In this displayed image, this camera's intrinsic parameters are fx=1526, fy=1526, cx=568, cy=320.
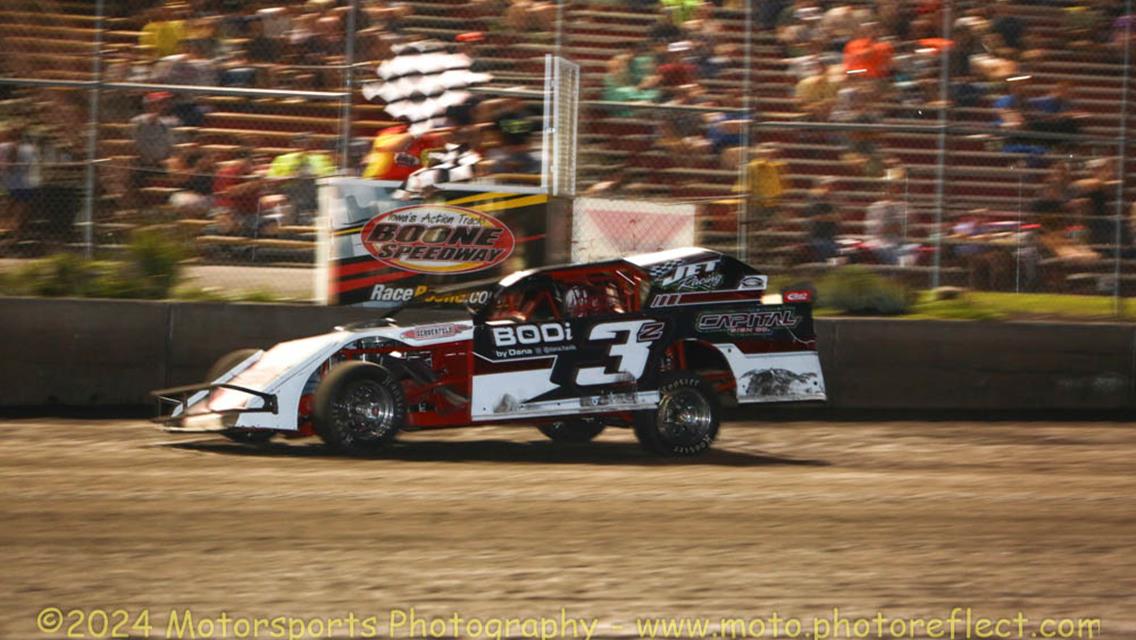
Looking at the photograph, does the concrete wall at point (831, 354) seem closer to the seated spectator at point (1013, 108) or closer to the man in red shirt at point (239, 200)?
the man in red shirt at point (239, 200)

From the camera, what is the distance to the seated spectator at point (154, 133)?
13.5 meters

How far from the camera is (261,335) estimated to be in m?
12.7

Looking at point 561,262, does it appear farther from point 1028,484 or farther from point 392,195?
point 1028,484

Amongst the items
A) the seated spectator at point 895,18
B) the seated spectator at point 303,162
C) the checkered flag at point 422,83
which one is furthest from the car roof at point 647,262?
the seated spectator at point 895,18

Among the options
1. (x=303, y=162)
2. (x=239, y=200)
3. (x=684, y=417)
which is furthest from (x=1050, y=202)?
(x=239, y=200)

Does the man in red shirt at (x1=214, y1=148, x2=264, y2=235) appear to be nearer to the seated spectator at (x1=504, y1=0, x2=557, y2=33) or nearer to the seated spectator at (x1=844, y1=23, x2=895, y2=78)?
the seated spectator at (x1=504, y1=0, x2=557, y2=33)

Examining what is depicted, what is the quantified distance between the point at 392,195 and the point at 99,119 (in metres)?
2.62

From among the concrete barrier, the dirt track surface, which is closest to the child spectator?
the dirt track surface

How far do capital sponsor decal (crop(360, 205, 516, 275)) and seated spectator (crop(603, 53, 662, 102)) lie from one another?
235 centimetres

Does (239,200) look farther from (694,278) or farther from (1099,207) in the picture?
(1099,207)

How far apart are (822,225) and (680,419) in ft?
13.9

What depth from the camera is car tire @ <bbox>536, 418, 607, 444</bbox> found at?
11422 mm

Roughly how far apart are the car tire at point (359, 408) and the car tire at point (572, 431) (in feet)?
5.75

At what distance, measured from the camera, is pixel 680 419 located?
1059cm
